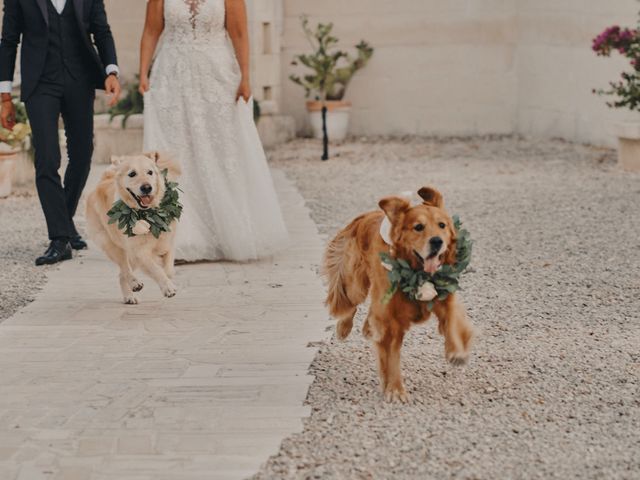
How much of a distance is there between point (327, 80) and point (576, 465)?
1106 cm

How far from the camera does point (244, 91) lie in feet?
24.7

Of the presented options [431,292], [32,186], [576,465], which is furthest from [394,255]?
[32,186]

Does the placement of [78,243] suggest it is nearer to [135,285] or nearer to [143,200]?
[135,285]

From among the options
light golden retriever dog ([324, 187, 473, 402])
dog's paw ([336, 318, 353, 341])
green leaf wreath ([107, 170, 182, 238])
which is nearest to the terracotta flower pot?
green leaf wreath ([107, 170, 182, 238])

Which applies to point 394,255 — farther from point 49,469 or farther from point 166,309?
point 166,309

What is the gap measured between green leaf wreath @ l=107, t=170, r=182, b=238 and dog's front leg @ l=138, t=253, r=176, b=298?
14cm

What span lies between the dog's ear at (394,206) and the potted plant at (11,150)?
684cm

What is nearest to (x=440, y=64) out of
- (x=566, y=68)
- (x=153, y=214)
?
(x=566, y=68)

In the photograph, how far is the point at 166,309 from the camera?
20.4 ft

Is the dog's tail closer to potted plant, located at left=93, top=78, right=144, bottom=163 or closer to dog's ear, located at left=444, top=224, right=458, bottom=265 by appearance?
dog's ear, located at left=444, top=224, right=458, bottom=265

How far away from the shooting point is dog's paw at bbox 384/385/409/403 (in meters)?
4.44

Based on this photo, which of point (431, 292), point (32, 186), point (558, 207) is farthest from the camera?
point (32, 186)

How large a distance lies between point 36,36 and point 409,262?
13.0 ft

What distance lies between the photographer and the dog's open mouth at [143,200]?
19.3 ft
